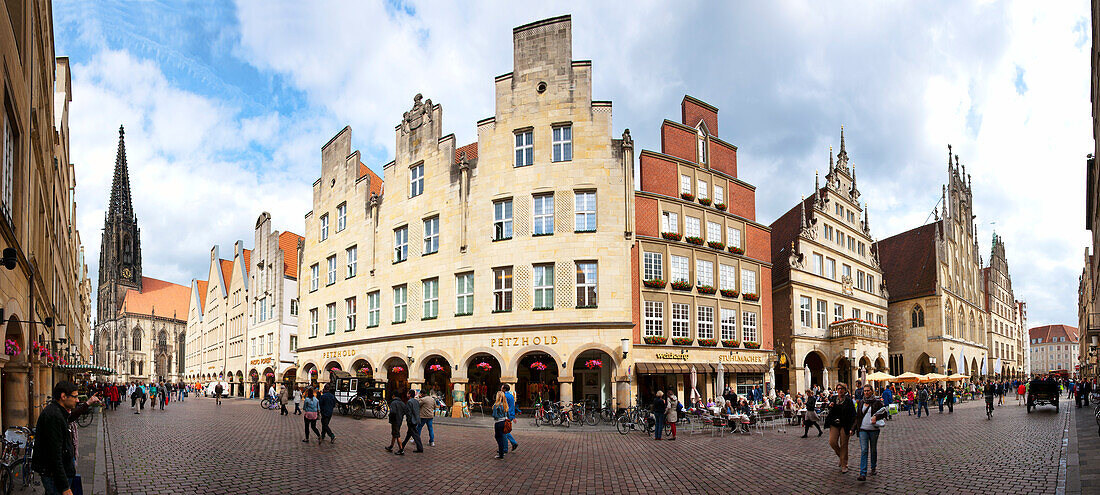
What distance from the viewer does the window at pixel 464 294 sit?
117 feet

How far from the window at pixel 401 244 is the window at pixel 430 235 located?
5.29 ft

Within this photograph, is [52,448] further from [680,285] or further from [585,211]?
[680,285]

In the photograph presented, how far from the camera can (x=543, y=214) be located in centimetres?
3431

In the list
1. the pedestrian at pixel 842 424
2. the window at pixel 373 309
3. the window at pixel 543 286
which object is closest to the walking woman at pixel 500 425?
the pedestrian at pixel 842 424

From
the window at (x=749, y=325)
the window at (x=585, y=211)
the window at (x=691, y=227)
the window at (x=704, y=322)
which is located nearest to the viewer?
the window at (x=585, y=211)

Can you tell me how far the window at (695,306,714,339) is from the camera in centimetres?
3608

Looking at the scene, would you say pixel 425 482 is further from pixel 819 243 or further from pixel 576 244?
pixel 819 243

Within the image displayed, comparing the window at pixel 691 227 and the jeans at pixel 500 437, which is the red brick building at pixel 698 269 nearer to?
the window at pixel 691 227

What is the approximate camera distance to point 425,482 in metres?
13.4

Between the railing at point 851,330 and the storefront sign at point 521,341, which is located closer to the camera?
the storefront sign at point 521,341

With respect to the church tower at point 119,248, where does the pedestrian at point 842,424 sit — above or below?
below

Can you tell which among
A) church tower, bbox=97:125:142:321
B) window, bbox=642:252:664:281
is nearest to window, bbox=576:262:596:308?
window, bbox=642:252:664:281

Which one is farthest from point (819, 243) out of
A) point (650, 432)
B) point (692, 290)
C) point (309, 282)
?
point (309, 282)

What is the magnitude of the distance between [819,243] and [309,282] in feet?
113
